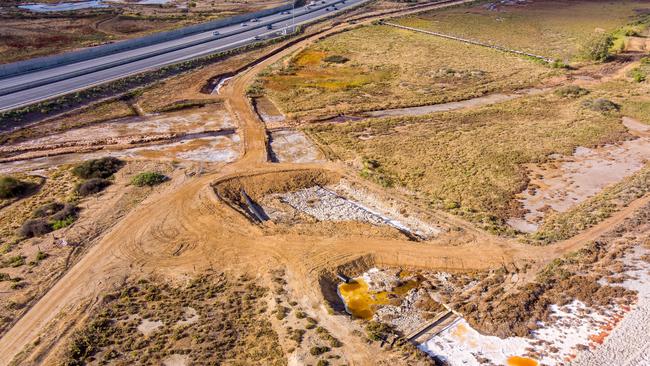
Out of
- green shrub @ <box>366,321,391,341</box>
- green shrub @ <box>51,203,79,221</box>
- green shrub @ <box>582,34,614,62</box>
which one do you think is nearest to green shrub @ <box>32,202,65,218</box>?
green shrub @ <box>51,203,79,221</box>

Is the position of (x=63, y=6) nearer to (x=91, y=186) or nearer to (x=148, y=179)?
(x=91, y=186)

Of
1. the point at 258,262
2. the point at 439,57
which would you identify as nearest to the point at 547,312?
the point at 258,262

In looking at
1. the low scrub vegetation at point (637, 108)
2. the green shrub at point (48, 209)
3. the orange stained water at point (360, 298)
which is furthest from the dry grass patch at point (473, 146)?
the green shrub at point (48, 209)

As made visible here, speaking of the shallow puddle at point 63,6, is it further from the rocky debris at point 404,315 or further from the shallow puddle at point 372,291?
the rocky debris at point 404,315

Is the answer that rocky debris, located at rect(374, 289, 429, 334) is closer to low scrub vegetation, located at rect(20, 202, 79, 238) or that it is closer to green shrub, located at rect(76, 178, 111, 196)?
low scrub vegetation, located at rect(20, 202, 79, 238)

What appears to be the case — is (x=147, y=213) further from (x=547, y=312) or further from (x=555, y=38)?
(x=555, y=38)
